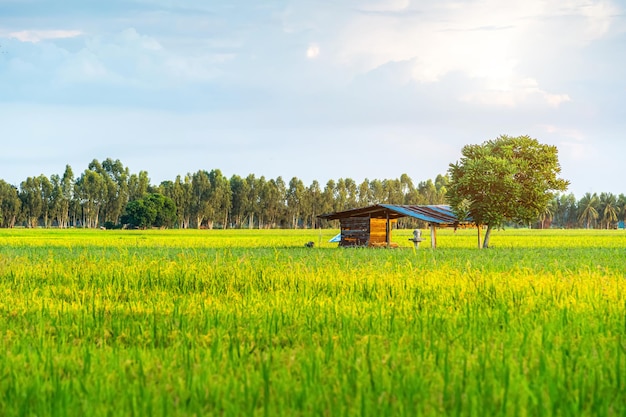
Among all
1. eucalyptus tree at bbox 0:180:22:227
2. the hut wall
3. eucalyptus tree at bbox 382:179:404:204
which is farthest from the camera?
eucalyptus tree at bbox 382:179:404:204

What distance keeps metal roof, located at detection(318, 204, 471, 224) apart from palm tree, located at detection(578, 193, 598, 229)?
150052 mm

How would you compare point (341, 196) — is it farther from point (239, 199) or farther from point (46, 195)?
point (46, 195)

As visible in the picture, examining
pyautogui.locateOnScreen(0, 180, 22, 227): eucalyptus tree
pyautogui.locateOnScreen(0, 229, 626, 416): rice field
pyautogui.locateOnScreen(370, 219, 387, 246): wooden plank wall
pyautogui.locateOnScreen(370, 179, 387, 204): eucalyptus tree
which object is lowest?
pyautogui.locateOnScreen(0, 229, 626, 416): rice field

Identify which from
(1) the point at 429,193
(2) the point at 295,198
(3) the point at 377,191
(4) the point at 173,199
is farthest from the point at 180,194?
(1) the point at 429,193

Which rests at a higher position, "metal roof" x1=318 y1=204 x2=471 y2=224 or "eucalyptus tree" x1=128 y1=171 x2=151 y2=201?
"eucalyptus tree" x1=128 y1=171 x2=151 y2=201

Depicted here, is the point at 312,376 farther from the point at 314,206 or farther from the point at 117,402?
the point at 314,206

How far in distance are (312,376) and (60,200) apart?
146 metres

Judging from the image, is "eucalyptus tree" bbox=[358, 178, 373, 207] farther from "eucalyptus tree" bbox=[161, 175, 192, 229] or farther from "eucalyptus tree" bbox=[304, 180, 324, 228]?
"eucalyptus tree" bbox=[161, 175, 192, 229]

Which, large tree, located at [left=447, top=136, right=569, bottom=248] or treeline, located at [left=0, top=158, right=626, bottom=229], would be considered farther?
treeline, located at [left=0, top=158, right=626, bottom=229]

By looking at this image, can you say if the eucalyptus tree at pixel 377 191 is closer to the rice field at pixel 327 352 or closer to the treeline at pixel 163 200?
the treeline at pixel 163 200

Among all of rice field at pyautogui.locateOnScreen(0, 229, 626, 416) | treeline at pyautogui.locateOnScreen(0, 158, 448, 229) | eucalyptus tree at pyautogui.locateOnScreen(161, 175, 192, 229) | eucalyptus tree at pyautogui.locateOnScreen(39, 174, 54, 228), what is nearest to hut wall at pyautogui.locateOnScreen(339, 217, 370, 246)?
rice field at pyautogui.locateOnScreen(0, 229, 626, 416)

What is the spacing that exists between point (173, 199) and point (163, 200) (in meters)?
8.39

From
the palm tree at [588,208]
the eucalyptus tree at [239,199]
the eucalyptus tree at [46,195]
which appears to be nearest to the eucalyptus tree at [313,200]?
the eucalyptus tree at [239,199]

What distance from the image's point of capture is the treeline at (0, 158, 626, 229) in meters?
138
